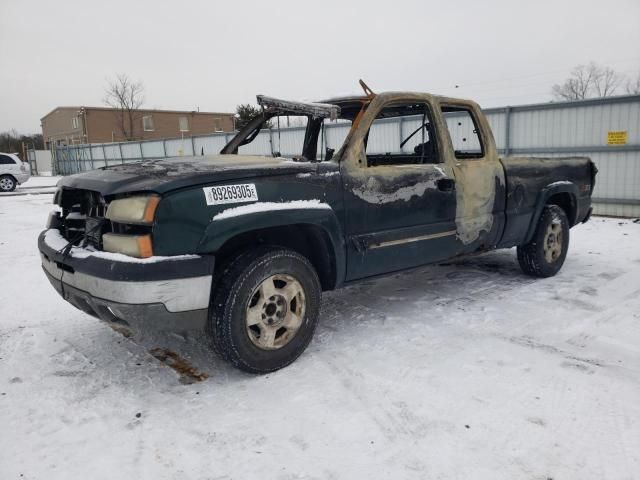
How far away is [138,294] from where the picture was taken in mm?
2744

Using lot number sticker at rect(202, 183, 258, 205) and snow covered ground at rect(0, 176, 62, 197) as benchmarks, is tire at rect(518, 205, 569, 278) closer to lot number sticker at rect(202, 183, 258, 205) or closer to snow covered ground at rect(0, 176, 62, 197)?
lot number sticker at rect(202, 183, 258, 205)

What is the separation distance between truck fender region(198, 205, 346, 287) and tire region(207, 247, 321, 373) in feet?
0.67

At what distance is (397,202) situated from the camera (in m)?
3.81

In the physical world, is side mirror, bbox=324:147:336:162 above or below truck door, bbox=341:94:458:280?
above

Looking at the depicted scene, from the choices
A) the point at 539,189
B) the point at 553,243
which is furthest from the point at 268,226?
the point at 553,243

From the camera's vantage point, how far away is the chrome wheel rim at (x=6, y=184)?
20.7 m

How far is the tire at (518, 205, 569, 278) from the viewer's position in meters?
5.24

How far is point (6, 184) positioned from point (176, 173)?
21532 mm

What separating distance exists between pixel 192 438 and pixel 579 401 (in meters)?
2.11

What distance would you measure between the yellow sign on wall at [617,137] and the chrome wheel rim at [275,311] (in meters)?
9.12

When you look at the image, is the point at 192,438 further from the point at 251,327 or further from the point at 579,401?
the point at 579,401

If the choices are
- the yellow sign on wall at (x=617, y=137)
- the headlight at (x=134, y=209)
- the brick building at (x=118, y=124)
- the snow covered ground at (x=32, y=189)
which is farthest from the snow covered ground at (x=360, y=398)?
Result: the brick building at (x=118, y=124)

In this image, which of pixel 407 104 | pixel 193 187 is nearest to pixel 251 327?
pixel 193 187

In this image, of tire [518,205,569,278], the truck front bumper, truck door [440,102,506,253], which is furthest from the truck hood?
tire [518,205,569,278]
